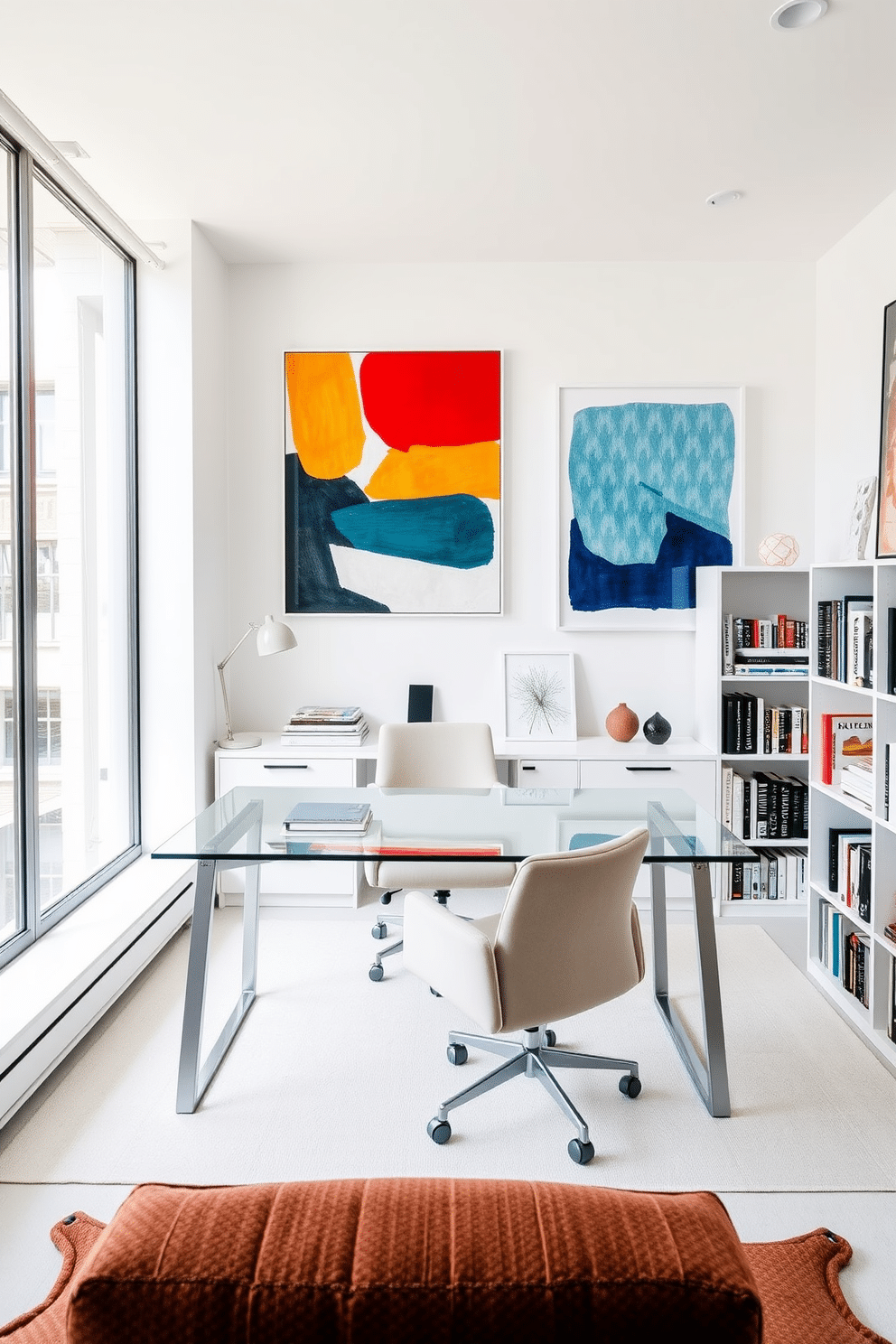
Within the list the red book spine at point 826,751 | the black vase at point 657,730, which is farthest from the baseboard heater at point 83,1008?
the red book spine at point 826,751

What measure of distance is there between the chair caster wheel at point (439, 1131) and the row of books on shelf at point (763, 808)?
6.91 ft

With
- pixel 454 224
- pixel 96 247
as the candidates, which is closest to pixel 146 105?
pixel 96 247

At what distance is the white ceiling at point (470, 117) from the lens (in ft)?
8.03

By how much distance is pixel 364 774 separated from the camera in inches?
159

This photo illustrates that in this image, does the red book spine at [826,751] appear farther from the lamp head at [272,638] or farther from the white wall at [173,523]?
the white wall at [173,523]

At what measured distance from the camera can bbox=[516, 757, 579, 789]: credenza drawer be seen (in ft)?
12.9

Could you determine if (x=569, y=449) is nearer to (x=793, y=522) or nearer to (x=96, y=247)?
(x=793, y=522)

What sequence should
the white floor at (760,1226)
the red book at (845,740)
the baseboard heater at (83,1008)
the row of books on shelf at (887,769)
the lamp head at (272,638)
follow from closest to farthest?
the white floor at (760,1226)
the baseboard heater at (83,1008)
the row of books on shelf at (887,769)
the red book at (845,740)
the lamp head at (272,638)

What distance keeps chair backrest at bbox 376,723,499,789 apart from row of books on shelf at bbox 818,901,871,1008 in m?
1.32

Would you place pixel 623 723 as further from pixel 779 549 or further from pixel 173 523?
pixel 173 523

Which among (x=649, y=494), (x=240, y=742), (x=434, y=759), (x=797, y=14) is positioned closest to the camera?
(x=797, y=14)

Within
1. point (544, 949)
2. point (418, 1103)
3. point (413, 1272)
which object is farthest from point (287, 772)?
point (413, 1272)

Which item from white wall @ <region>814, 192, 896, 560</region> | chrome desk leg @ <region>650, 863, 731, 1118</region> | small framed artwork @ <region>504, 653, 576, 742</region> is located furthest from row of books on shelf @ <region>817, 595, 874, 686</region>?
small framed artwork @ <region>504, 653, 576, 742</region>

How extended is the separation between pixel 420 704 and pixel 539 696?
56 cm
